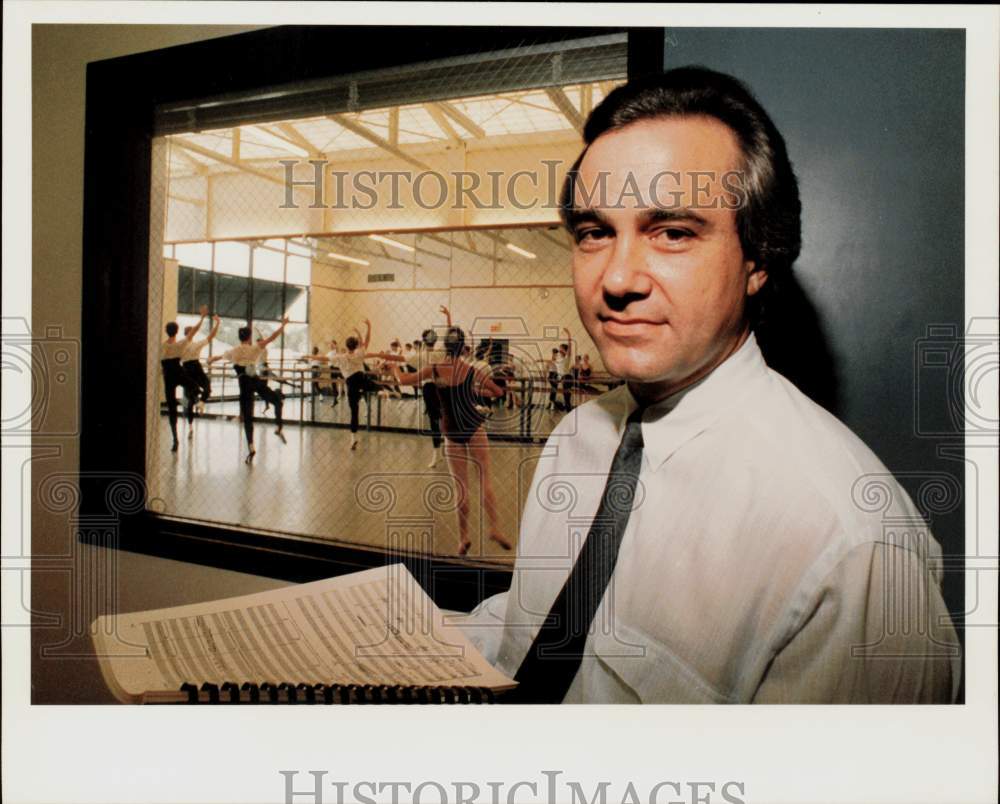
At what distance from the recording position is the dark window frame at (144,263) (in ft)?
3.70

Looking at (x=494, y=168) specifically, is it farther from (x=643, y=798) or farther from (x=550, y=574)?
(x=643, y=798)

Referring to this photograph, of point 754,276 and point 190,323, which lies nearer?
point 754,276

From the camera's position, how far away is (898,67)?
100cm

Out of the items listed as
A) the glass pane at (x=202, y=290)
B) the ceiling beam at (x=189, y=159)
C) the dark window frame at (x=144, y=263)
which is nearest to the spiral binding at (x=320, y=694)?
the dark window frame at (x=144, y=263)

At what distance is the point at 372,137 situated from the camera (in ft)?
3.83

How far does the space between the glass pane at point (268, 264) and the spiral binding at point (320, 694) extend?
83cm

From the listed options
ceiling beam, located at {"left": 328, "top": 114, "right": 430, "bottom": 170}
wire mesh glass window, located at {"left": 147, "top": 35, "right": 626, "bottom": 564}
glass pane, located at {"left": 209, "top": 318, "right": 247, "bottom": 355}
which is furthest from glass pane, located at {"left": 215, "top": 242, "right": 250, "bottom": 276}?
ceiling beam, located at {"left": 328, "top": 114, "right": 430, "bottom": 170}

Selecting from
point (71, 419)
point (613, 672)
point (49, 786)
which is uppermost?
point (71, 419)

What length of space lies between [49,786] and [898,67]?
2.05 metres

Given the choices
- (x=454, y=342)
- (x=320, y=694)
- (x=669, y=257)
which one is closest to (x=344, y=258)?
(x=454, y=342)

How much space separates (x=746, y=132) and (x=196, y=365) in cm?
122

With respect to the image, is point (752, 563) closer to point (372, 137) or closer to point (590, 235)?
point (590, 235)

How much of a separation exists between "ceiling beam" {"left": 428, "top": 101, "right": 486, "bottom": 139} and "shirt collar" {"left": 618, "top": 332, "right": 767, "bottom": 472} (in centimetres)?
64

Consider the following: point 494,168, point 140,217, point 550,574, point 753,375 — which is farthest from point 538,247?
point 140,217
